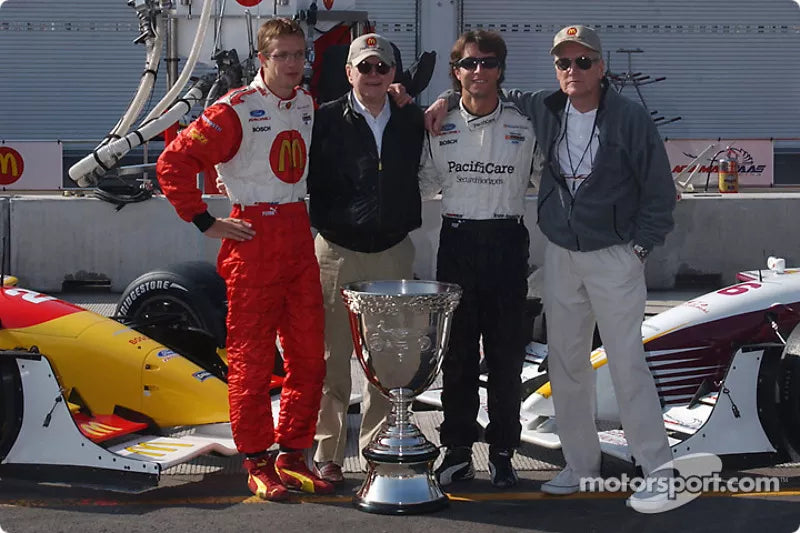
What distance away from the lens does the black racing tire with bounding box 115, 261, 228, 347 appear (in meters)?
6.57

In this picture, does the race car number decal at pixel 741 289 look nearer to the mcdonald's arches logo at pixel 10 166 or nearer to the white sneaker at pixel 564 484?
the white sneaker at pixel 564 484

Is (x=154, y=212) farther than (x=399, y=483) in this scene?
Yes

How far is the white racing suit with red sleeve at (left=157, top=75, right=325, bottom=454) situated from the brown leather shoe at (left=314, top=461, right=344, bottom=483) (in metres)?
0.19

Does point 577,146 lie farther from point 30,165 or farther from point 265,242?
point 30,165

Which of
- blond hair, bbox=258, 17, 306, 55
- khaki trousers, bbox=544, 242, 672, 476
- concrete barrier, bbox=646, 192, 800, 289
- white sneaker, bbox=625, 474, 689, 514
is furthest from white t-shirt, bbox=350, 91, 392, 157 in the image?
concrete barrier, bbox=646, 192, 800, 289

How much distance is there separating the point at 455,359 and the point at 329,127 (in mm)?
1205

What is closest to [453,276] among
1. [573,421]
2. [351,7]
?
[573,421]

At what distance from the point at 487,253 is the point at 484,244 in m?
0.04

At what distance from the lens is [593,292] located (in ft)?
15.6

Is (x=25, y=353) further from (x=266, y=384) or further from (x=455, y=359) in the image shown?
(x=455, y=359)

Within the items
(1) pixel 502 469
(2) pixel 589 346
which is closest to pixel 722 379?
(2) pixel 589 346

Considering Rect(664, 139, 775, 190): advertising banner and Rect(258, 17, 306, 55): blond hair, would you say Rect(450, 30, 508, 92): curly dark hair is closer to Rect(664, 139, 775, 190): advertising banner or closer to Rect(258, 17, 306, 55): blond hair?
Rect(258, 17, 306, 55): blond hair

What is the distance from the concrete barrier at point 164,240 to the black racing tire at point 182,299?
149 inches

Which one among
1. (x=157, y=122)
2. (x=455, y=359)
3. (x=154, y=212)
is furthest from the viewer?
(x=157, y=122)
